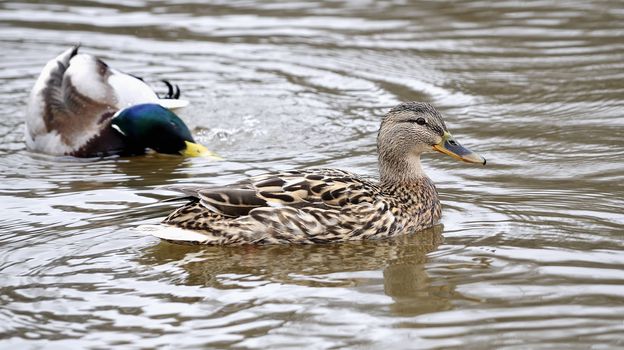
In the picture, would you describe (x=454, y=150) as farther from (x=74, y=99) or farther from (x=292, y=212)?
(x=74, y=99)

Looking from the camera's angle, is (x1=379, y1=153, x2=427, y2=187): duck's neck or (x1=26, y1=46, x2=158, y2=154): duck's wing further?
(x1=26, y1=46, x2=158, y2=154): duck's wing

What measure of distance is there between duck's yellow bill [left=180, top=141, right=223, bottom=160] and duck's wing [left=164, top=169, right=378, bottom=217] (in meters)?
2.54

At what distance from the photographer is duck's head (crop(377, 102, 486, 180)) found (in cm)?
845

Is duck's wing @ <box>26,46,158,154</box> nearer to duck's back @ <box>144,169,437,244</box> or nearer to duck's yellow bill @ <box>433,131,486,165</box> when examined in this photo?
duck's back @ <box>144,169,437,244</box>

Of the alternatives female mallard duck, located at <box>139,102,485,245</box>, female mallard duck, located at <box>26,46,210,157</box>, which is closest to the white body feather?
female mallard duck, located at <box>26,46,210,157</box>

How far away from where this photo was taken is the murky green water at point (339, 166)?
6.36m

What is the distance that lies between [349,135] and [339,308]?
14.5 ft

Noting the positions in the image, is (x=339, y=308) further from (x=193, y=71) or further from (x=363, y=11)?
(x=363, y=11)

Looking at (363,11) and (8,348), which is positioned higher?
(363,11)

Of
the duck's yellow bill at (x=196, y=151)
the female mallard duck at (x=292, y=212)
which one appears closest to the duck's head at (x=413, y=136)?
the female mallard duck at (x=292, y=212)

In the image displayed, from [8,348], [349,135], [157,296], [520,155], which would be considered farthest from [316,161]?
[8,348]

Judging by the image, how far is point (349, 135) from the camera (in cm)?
1080

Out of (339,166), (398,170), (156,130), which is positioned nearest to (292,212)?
(398,170)

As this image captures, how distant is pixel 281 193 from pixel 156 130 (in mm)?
3182
